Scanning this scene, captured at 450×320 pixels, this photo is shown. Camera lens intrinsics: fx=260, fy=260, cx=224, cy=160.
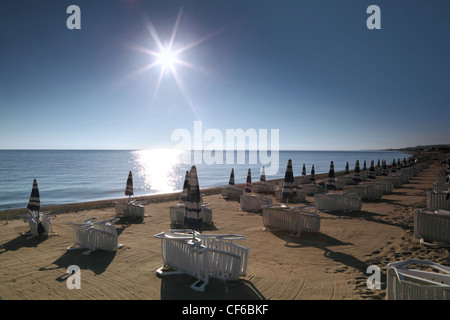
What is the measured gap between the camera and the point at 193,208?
17.7 ft

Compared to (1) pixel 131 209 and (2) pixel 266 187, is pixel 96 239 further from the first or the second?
(2) pixel 266 187

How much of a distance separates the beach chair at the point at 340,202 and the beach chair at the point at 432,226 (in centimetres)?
431

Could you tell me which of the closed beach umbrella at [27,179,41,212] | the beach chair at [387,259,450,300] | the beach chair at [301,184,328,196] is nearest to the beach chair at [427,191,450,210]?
the beach chair at [301,184,328,196]

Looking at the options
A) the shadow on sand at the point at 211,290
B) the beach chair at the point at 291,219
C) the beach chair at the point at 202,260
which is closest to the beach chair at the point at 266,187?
the beach chair at the point at 291,219

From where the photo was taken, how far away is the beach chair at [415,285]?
3.11 metres

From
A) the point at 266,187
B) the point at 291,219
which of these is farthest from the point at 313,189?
the point at 291,219

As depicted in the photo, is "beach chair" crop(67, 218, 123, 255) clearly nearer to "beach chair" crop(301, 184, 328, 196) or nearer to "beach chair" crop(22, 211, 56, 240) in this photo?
"beach chair" crop(22, 211, 56, 240)

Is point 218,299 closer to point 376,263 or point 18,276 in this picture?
point 376,263

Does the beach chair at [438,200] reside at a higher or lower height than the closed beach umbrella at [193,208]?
lower

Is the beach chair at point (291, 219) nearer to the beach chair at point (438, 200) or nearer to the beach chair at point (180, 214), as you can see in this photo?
the beach chair at point (180, 214)

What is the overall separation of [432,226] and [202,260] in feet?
20.9

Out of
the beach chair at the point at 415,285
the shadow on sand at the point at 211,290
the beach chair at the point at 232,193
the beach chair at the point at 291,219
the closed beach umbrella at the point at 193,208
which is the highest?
the closed beach umbrella at the point at 193,208

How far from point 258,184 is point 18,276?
56.9 ft
